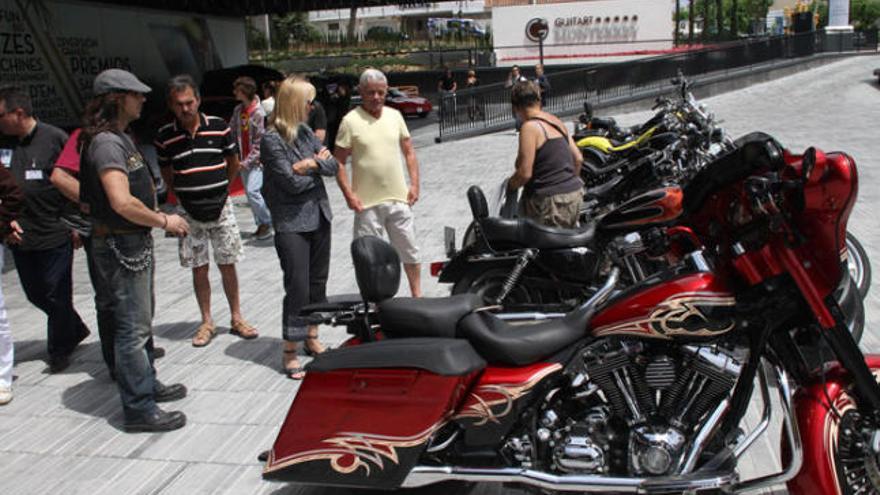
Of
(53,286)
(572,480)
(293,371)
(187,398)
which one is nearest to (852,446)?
(572,480)

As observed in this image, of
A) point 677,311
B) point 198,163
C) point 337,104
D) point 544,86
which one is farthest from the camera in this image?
point 544,86

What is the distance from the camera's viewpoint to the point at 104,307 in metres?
4.79

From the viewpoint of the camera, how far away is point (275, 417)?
4.57 m

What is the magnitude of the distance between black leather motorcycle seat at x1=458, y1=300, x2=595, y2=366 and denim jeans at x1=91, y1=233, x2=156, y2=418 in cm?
215

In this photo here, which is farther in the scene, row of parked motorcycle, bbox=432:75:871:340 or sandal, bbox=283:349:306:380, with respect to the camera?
sandal, bbox=283:349:306:380

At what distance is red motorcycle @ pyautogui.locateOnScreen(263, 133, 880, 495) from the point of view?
2787mm

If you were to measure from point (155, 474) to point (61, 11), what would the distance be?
1948 centimetres

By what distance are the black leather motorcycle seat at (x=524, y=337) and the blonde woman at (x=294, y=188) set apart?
1997 mm

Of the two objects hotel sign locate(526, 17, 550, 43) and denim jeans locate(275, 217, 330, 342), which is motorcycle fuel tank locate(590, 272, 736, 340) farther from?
hotel sign locate(526, 17, 550, 43)

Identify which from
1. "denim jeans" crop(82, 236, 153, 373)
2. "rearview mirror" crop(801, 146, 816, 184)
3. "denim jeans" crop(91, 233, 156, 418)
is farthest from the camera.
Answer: "denim jeans" crop(82, 236, 153, 373)

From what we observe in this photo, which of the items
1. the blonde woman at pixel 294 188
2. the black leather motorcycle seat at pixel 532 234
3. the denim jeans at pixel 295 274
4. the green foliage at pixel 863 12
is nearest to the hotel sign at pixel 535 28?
the black leather motorcycle seat at pixel 532 234

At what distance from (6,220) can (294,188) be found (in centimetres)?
176

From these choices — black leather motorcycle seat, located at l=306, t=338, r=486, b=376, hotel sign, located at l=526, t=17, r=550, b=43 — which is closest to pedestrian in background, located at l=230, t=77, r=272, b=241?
black leather motorcycle seat, located at l=306, t=338, r=486, b=376

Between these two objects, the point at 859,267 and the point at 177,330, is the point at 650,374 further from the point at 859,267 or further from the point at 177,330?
the point at 177,330
